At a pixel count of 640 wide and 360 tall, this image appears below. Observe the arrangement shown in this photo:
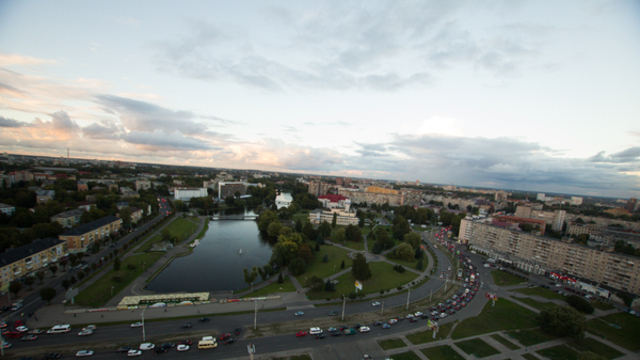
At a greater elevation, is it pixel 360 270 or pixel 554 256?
pixel 554 256

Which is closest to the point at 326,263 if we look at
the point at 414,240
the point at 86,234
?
the point at 414,240

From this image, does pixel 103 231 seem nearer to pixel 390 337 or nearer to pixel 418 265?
pixel 390 337

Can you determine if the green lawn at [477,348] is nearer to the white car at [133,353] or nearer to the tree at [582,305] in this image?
the tree at [582,305]

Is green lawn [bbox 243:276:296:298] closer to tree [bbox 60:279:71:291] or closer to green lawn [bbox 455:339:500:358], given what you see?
green lawn [bbox 455:339:500:358]

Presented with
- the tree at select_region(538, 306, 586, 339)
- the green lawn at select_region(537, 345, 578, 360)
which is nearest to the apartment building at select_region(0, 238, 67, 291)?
the green lawn at select_region(537, 345, 578, 360)

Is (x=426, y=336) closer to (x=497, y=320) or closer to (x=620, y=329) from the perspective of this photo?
(x=497, y=320)

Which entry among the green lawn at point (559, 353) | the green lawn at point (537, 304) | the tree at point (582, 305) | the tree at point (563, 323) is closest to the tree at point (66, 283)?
the green lawn at point (559, 353)
